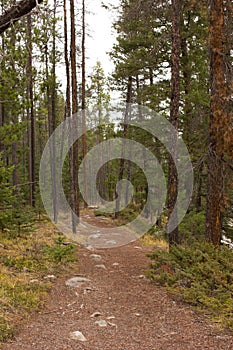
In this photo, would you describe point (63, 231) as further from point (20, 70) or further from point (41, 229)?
point (20, 70)

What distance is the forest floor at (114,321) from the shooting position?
4.84 metres

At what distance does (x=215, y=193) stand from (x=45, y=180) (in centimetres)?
1871

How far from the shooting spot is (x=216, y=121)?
Answer: 777cm

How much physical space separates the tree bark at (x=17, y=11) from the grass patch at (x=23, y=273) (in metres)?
4.14

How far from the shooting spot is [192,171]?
8648mm

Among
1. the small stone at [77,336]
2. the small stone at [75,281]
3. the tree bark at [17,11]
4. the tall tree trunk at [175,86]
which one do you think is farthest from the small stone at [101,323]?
the tree bark at [17,11]

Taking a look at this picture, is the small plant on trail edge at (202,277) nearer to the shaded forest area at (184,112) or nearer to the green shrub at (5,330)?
the shaded forest area at (184,112)

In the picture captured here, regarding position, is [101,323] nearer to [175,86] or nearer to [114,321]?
[114,321]

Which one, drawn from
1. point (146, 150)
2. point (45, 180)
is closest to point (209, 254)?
point (146, 150)

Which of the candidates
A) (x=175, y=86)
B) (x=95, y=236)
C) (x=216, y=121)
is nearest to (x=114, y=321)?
(x=216, y=121)

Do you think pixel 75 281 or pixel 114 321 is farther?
pixel 75 281

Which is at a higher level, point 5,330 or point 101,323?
point 5,330

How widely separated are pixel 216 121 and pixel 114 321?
4.76 meters

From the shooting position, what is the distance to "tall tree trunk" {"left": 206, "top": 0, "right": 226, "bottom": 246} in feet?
25.2
